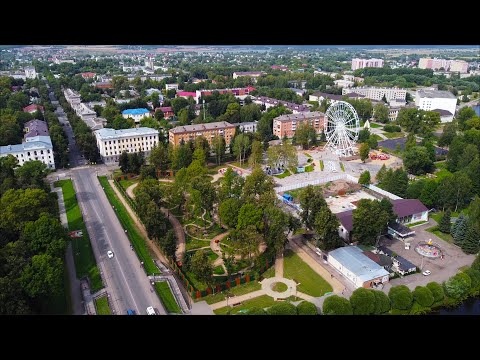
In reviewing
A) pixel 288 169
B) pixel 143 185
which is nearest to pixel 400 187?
pixel 288 169

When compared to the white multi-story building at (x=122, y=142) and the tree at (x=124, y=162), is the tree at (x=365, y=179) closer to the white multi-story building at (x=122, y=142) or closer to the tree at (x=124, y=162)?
the tree at (x=124, y=162)

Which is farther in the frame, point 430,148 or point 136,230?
point 430,148

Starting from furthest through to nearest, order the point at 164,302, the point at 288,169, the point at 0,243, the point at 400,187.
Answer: the point at 288,169 < the point at 400,187 < the point at 0,243 < the point at 164,302

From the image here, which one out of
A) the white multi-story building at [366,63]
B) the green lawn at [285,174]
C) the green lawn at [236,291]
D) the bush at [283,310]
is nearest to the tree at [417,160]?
the green lawn at [285,174]

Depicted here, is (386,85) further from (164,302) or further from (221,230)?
(164,302)

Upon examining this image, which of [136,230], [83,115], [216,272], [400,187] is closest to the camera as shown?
[216,272]

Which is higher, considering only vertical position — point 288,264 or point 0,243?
point 0,243

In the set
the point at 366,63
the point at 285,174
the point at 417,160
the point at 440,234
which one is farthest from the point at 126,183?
the point at 366,63

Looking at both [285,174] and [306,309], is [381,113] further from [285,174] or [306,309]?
[306,309]
